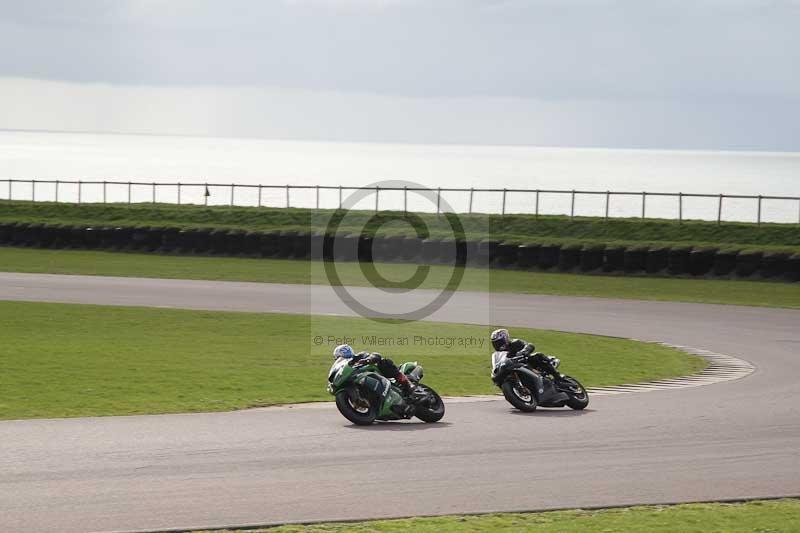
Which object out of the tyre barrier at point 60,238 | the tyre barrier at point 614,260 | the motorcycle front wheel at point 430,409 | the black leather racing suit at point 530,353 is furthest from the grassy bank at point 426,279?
the motorcycle front wheel at point 430,409

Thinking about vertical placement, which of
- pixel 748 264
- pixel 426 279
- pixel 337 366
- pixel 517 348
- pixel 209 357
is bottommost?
pixel 209 357

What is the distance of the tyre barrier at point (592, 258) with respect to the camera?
42.2 m

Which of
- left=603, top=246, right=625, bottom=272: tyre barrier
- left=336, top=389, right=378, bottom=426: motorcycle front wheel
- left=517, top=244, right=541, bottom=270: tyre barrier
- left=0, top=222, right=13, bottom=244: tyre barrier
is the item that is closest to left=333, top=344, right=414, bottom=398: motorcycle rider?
left=336, top=389, right=378, bottom=426: motorcycle front wheel

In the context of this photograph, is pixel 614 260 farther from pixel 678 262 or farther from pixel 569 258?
pixel 678 262

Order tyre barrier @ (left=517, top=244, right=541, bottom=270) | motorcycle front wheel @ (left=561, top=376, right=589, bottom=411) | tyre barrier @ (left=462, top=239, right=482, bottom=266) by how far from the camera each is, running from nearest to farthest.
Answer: motorcycle front wheel @ (left=561, top=376, right=589, bottom=411)
tyre barrier @ (left=517, top=244, right=541, bottom=270)
tyre barrier @ (left=462, top=239, right=482, bottom=266)

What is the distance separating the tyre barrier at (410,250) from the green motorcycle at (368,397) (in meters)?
27.2

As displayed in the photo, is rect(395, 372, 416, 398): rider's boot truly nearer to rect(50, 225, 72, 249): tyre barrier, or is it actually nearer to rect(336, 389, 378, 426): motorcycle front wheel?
rect(336, 389, 378, 426): motorcycle front wheel

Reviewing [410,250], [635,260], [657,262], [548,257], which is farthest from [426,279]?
[657,262]

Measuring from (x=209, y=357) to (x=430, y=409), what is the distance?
778 centimetres

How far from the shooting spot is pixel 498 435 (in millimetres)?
14102

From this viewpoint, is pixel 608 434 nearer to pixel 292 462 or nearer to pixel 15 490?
pixel 292 462

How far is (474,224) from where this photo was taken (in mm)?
52969

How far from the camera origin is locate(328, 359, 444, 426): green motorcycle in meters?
14.6

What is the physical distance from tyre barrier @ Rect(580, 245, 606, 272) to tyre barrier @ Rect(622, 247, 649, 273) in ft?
2.59
